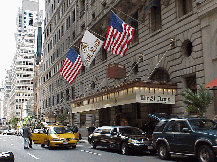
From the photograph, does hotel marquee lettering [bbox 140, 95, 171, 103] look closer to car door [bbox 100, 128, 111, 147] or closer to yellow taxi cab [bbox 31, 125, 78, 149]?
car door [bbox 100, 128, 111, 147]

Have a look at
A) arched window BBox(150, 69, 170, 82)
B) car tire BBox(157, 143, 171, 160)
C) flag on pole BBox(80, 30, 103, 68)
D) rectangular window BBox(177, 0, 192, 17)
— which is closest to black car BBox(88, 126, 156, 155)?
car tire BBox(157, 143, 171, 160)

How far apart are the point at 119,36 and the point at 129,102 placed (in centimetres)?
497

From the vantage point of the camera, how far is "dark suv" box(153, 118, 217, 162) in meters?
11.4

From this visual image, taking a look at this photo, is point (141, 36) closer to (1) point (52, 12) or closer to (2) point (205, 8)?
(2) point (205, 8)

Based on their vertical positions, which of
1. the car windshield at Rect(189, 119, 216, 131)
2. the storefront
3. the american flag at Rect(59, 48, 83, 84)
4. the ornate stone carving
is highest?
the ornate stone carving

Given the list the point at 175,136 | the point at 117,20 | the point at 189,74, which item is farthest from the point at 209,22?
the point at 175,136

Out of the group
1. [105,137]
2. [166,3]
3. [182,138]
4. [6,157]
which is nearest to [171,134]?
[182,138]

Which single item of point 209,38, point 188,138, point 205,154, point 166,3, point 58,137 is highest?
point 166,3

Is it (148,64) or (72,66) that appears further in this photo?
Answer: (72,66)

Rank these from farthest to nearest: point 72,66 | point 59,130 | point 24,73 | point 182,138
Answer: point 24,73
point 72,66
point 59,130
point 182,138

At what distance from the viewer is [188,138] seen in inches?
488

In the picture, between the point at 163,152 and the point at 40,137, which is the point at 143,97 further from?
the point at 40,137

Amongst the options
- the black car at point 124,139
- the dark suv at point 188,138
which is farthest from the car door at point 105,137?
the dark suv at point 188,138

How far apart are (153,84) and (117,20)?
5561 millimetres
